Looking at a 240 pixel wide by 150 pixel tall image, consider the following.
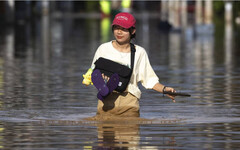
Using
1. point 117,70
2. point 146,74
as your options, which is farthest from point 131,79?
point 117,70

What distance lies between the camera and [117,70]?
10.8 metres

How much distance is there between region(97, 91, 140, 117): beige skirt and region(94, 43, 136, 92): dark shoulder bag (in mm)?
190

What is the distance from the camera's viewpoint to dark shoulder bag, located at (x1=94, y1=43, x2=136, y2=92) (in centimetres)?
1086

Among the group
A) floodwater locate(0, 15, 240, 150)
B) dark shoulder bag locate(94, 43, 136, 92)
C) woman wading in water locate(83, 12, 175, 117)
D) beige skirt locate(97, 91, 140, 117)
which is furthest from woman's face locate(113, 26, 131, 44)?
floodwater locate(0, 15, 240, 150)

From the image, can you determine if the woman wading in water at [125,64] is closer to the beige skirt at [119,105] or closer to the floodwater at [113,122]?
the beige skirt at [119,105]

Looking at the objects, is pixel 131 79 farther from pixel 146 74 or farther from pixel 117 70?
pixel 117 70

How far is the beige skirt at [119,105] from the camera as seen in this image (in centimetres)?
1112

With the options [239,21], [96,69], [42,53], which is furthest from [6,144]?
[239,21]

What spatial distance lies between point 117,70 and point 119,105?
1.76 ft

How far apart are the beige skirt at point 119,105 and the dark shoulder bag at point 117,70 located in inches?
7.5

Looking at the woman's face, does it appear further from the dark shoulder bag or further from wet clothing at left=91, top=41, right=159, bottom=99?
the dark shoulder bag

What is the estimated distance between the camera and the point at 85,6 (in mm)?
102625

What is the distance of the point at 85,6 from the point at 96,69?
9219cm

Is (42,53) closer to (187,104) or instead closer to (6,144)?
(187,104)
